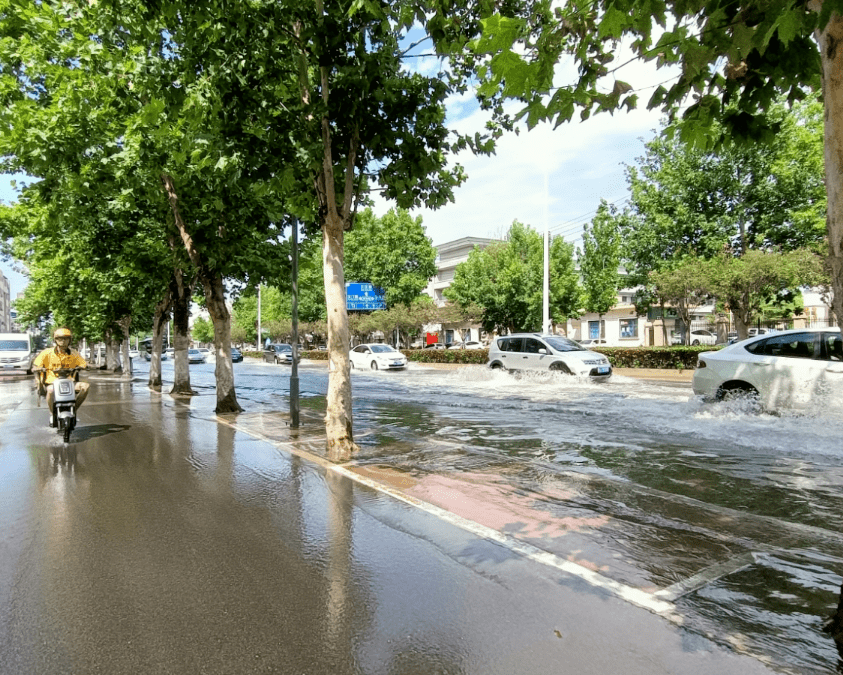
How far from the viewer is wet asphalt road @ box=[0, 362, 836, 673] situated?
2820 mm

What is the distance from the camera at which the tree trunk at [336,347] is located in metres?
7.95

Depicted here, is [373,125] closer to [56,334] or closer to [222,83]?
[222,83]

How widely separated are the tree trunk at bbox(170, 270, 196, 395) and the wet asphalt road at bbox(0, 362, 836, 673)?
11.4m

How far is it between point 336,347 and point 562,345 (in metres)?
12.6

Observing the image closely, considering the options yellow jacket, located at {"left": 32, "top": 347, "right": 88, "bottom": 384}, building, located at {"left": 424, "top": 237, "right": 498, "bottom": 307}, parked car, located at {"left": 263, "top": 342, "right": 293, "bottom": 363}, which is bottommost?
parked car, located at {"left": 263, "top": 342, "right": 293, "bottom": 363}

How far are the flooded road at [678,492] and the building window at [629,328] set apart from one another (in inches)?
1912

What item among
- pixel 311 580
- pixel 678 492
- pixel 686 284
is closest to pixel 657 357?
pixel 686 284

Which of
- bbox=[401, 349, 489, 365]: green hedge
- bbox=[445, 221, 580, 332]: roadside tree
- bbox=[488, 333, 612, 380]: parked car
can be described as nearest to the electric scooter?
bbox=[488, 333, 612, 380]: parked car

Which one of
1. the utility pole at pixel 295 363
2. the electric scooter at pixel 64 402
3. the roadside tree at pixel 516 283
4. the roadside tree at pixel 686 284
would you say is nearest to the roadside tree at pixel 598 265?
the roadside tree at pixel 516 283

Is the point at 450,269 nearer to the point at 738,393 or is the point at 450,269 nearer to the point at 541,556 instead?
the point at 738,393

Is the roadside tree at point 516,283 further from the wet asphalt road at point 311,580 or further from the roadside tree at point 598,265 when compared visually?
the wet asphalt road at point 311,580

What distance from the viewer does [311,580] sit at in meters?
3.73

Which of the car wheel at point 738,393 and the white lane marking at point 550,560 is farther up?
the car wheel at point 738,393

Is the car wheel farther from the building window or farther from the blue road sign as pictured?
the building window
